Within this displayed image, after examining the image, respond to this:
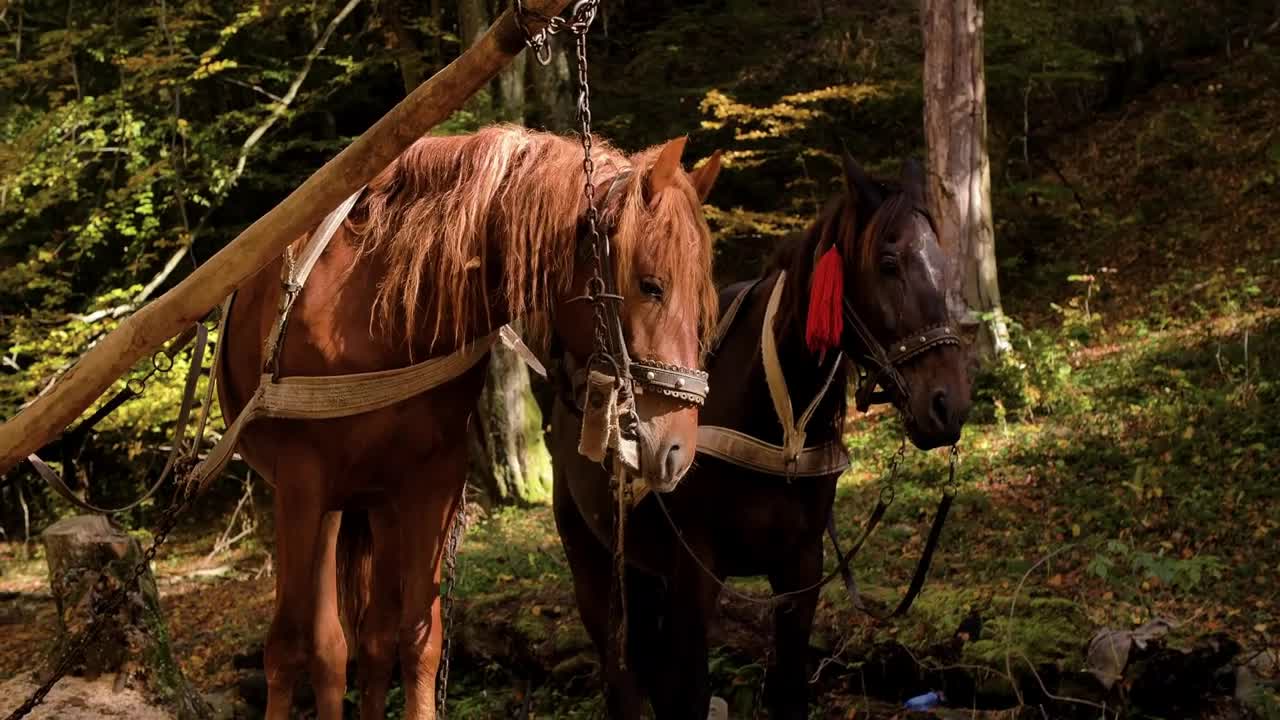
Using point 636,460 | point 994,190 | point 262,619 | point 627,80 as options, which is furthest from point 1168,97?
point 636,460

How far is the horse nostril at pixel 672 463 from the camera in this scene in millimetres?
2617

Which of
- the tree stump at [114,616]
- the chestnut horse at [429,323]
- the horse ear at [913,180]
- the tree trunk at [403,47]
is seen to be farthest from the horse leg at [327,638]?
the tree trunk at [403,47]

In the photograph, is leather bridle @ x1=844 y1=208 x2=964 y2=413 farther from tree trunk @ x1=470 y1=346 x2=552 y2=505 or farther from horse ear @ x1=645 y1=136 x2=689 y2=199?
tree trunk @ x1=470 y1=346 x2=552 y2=505

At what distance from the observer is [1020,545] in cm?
686

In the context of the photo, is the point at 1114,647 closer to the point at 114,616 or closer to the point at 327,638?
the point at 327,638

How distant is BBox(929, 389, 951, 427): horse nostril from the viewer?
134 inches

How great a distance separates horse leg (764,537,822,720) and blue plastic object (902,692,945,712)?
0.90m

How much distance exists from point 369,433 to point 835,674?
2972 millimetres

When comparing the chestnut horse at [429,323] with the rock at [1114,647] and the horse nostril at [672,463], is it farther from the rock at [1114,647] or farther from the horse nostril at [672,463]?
the rock at [1114,647]

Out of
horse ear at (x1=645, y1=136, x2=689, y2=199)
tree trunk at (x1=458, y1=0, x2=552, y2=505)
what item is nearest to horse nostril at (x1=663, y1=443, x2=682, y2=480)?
horse ear at (x1=645, y1=136, x2=689, y2=199)

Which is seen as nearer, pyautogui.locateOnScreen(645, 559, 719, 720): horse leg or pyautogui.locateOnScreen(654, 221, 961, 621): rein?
pyautogui.locateOnScreen(654, 221, 961, 621): rein

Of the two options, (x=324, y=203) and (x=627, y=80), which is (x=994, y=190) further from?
(x=324, y=203)

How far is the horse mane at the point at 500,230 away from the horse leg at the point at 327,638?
0.62 m

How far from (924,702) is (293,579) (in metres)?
2.83
